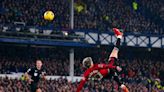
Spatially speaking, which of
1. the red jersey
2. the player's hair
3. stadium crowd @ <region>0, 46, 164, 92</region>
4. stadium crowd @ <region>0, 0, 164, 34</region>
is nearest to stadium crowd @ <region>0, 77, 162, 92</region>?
stadium crowd @ <region>0, 46, 164, 92</region>

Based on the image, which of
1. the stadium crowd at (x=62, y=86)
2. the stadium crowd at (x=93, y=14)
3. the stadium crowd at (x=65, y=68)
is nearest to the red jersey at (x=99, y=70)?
the stadium crowd at (x=62, y=86)

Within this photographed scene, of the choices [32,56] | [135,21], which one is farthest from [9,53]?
[135,21]

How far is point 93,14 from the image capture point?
36.4 m

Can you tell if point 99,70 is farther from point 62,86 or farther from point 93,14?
point 93,14

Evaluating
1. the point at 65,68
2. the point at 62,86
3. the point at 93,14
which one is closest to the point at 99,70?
the point at 62,86

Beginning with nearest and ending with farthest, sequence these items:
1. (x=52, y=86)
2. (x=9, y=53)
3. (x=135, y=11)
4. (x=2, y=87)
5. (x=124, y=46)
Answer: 1. (x=2, y=87)
2. (x=52, y=86)
3. (x=9, y=53)
4. (x=124, y=46)
5. (x=135, y=11)

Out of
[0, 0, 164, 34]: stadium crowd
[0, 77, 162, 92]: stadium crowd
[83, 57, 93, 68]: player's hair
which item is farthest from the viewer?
[0, 0, 164, 34]: stadium crowd

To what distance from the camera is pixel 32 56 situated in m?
33.4

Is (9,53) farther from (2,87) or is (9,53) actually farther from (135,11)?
(135,11)

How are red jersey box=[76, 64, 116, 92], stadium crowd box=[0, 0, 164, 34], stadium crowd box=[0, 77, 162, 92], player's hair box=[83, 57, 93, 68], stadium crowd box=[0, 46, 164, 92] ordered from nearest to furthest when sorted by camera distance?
player's hair box=[83, 57, 93, 68] < red jersey box=[76, 64, 116, 92] < stadium crowd box=[0, 77, 162, 92] < stadium crowd box=[0, 46, 164, 92] < stadium crowd box=[0, 0, 164, 34]

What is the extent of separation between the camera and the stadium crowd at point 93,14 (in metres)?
32.8

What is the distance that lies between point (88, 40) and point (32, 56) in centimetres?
429

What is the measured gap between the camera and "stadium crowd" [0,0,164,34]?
32.8m

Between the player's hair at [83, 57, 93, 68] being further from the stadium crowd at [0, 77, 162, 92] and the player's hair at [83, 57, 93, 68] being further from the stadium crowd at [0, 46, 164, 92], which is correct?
the stadium crowd at [0, 46, 164, 92]
